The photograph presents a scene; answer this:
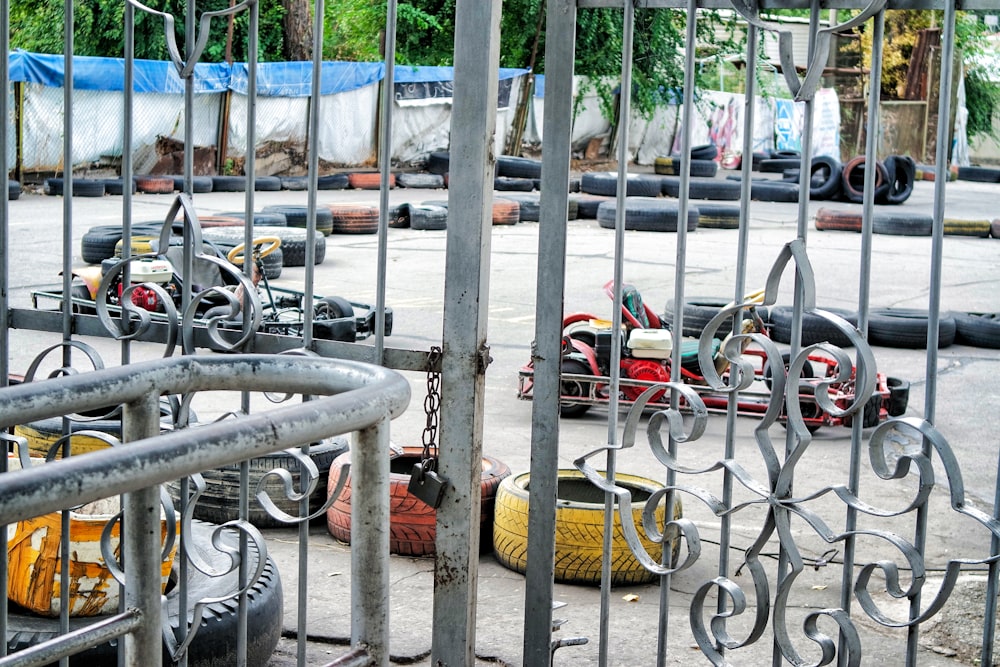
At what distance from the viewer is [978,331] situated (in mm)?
8391

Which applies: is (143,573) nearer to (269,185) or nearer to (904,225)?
(904,225)

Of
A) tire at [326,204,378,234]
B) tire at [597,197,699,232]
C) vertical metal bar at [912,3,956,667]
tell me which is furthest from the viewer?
tire at [597,197,699,232]

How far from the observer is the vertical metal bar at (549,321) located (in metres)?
2.40

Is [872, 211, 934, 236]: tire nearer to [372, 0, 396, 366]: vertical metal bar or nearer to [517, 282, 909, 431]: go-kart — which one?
[517, 282, 909, 431]: go-kart

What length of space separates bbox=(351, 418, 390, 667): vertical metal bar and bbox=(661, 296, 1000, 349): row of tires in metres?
5.96

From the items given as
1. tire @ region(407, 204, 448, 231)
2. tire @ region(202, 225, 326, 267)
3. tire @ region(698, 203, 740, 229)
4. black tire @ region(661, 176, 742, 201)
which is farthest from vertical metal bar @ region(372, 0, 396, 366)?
black tire @ region(661, 176, 742, 201)

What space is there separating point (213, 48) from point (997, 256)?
690 inches

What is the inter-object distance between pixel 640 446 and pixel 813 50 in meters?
3.53

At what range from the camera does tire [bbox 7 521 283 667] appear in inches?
111

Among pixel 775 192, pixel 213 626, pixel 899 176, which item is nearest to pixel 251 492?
pixel 213 626

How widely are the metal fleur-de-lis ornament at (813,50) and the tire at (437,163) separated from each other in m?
20.4

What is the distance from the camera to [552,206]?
96.7 inches

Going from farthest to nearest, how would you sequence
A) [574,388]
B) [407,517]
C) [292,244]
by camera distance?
[292,244] < [574,388] < [407,517]

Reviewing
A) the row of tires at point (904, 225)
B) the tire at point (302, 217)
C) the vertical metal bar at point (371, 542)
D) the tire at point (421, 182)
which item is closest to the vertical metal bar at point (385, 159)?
the vertical metal bar at point (371, 542)
